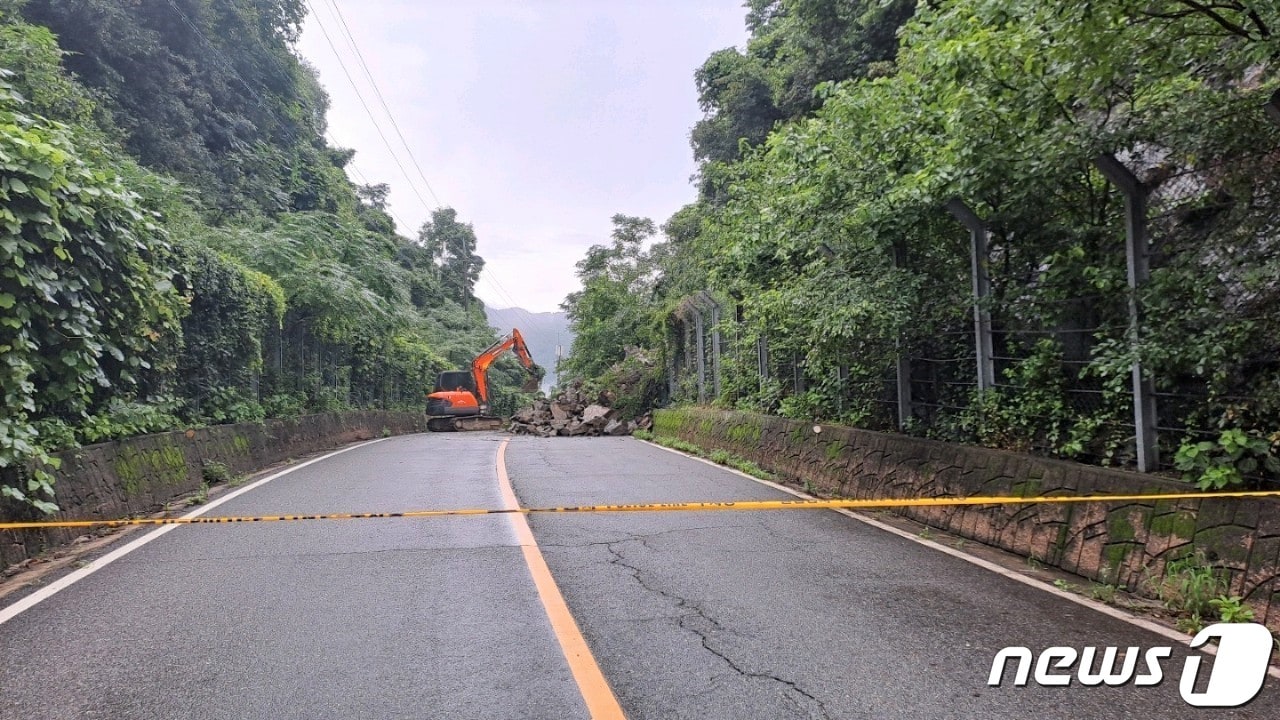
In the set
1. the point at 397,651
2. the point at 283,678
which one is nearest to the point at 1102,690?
the point at 397,651

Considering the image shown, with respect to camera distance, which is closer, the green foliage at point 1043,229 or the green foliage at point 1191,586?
the green foliage at point 1191,586

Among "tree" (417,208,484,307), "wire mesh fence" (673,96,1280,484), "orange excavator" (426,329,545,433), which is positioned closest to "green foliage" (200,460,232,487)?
"wire mesh fence" (673,96,1280,484)

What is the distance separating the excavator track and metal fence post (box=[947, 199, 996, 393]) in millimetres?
26220

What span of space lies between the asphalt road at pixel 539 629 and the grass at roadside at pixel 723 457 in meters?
4.42

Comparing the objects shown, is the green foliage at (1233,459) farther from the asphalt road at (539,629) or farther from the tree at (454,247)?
the tree at (454,247)

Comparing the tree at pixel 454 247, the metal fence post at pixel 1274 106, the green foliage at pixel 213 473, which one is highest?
the tree at pixel 454 247

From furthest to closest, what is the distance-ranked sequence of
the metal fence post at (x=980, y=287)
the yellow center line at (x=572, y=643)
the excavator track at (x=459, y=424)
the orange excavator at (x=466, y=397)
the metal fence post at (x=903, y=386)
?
the excavator track at (x=459, y=424)
the orange excavator at (x=466, y=397)
the metal fence post at (x=903, y=386)
the metal fence post at (x=980, y=287)
the yellow center line at (x=572, y=643)

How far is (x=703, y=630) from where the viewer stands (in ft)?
14.0

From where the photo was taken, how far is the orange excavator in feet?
102

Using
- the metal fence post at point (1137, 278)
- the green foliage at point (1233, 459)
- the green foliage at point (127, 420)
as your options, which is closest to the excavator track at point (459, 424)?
the green foliage at point (127, 420)

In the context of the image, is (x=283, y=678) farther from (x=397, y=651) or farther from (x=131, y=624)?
(x=131, y=624)

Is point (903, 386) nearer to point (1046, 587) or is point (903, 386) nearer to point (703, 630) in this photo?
point (1046, 587)

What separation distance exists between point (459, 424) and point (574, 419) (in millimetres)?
6114

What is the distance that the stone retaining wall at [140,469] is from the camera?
6.34 meters
